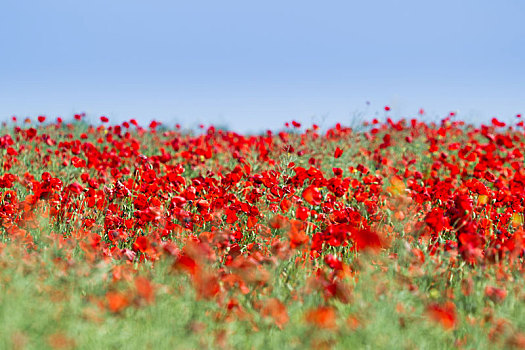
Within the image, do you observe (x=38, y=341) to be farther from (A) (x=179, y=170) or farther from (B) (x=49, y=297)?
(A) (x=179, y=170)

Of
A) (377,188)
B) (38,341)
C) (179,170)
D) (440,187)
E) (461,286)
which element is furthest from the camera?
(179,170)

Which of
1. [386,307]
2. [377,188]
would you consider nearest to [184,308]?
[386,307]

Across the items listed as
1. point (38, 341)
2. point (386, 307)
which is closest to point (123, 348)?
point (38, 341)

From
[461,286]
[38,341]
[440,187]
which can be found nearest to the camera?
[38,341]

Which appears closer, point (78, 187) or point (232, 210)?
point (232, 210)

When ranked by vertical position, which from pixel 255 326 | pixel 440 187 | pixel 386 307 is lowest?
pixel 255 326

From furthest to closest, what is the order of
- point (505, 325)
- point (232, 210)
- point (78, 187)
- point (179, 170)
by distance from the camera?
point (179, 170) < point (78, 187) < point (232, 210) < point (505, 325)

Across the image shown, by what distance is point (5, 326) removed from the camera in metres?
1.81

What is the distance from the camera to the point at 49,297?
6.87ft

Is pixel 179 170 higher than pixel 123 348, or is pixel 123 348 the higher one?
pixel 179 170

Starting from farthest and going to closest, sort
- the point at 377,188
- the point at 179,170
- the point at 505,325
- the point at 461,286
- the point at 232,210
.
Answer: the point at 179,170 → the point at 377,188 → the point at 232,210 → the point at 461,286 → the point at 505,325

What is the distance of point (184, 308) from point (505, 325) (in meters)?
1.32

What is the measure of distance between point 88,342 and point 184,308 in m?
0.44

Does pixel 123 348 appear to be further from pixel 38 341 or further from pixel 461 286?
pixel 461 286
